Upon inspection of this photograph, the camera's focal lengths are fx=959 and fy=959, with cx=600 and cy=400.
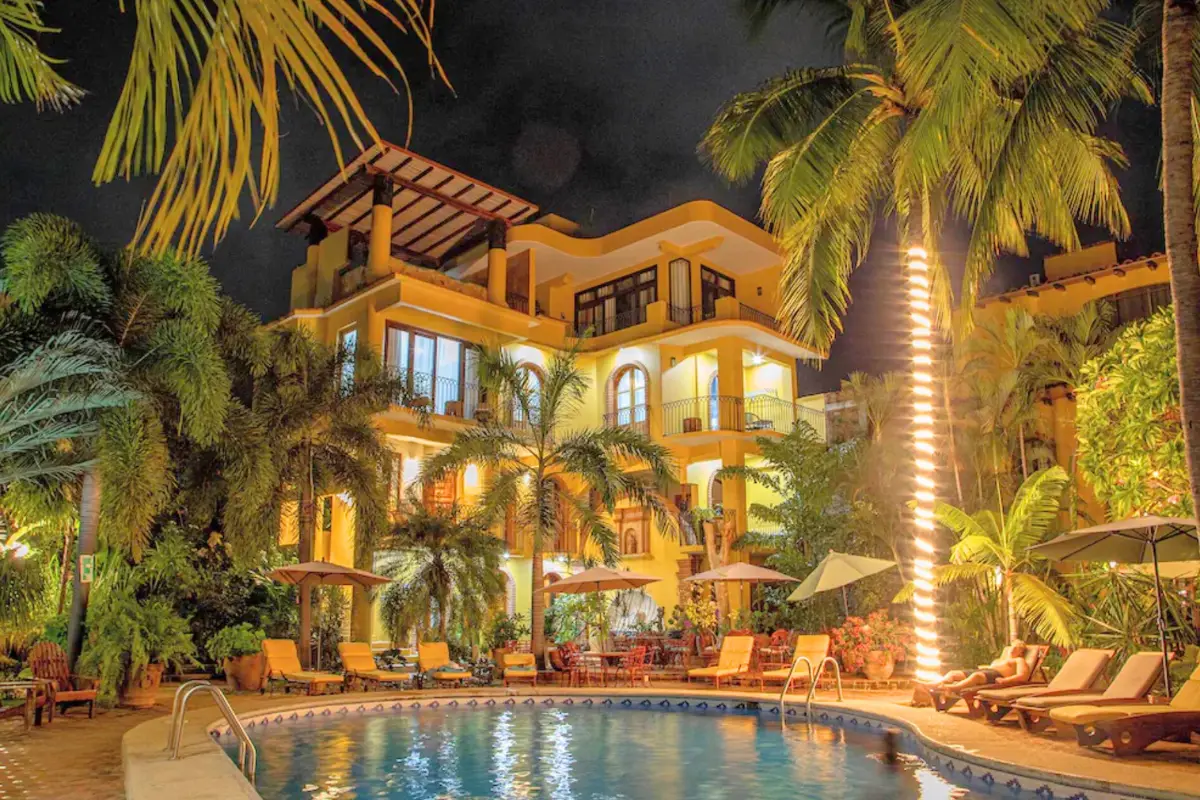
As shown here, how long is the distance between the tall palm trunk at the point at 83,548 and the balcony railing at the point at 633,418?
1464 cm

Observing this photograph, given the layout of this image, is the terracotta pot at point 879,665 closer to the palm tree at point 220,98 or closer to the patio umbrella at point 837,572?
the patio umbrella at point 837,572

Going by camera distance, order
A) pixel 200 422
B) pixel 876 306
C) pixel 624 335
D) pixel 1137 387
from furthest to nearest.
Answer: pixel 624 335, pixel 876 306, pixel 200 422, pixel 1137 387

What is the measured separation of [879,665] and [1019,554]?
10.6ft

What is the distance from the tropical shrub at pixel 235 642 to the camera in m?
15.6

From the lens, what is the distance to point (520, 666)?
56.6ft

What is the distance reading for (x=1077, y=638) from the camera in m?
12.8

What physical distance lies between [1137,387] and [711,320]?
14.7 meters

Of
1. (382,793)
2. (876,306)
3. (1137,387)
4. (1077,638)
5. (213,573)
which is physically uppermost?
(876,306)

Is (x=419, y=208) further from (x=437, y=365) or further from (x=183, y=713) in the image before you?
(x=183, y=713)

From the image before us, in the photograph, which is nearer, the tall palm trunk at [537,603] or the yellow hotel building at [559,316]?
the tall palm trunk at [537,603]

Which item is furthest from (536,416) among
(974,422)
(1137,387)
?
(1137,387)

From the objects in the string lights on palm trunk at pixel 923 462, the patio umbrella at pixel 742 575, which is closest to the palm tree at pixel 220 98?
the string lights on palm trunk at pixel 923 462

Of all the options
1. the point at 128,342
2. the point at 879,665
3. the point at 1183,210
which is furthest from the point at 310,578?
the point at 1183,210

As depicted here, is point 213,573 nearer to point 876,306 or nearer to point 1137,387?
point 1137,387
